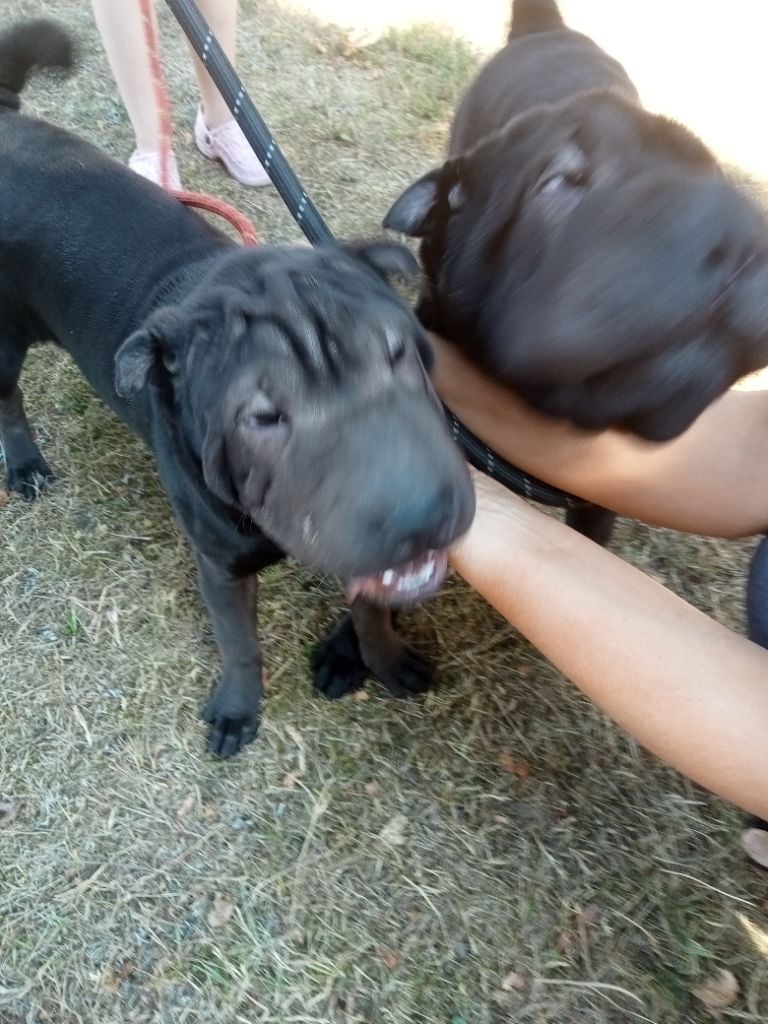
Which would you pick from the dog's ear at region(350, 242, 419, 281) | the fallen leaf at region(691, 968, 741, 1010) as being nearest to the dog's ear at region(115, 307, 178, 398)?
the dog's ear at region(350, 242, 419, 281)

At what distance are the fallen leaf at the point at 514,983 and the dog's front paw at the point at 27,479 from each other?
213 centimetres

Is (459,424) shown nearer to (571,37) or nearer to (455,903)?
(455,903)

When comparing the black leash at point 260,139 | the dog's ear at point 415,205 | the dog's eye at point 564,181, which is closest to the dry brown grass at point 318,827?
the black leash at point 260,139

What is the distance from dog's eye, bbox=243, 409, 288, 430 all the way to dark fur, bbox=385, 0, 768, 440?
0.44 meters

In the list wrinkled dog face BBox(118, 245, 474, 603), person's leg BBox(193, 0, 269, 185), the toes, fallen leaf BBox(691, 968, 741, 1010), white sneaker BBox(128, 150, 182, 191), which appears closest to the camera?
wrinkled dog face BBox(118, 245, 474, 603)

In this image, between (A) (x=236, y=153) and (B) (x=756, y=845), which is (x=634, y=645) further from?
(A) (x=236, y=153)

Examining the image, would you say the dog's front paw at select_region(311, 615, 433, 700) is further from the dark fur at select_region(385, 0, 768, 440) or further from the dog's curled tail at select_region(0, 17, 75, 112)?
the dog's curled tail at select_region(0, 17, 75, 112)

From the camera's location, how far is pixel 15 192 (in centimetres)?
242

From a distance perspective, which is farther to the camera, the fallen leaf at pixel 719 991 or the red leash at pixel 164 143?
the red leash at pixel 164 143

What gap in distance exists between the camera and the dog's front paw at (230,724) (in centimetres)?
247

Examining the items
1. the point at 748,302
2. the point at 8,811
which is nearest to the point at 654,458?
the point at 748,302

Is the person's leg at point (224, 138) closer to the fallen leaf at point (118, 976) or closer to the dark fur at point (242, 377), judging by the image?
the dark fur at point (242, 377)

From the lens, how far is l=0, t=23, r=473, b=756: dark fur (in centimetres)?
149

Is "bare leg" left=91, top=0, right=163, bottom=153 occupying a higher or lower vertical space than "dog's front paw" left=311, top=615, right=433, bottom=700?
higher
